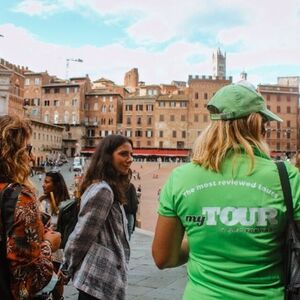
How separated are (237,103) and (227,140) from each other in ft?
0.51

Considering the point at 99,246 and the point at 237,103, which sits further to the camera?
the point at 99,246

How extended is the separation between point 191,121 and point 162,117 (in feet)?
16.5

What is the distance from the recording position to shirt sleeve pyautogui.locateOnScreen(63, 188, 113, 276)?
9.66 feet

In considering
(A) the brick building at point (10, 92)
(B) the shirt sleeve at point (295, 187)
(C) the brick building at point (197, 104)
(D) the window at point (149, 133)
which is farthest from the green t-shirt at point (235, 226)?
(D) the window at point (149, 133)

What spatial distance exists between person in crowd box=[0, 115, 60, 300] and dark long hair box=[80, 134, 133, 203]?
0.76 metres

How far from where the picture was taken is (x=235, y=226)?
1881mm

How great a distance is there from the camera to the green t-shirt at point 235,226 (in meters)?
1.85

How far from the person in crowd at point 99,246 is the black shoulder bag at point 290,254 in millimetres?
1352

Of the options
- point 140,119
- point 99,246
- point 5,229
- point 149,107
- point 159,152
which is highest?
point 149,107

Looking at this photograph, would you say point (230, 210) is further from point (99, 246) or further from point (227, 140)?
point (99, 246)

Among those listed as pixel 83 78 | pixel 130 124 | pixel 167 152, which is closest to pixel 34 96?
pixel 83 78

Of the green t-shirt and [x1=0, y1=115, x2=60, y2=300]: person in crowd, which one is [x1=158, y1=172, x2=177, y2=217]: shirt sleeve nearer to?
the green t-shirt

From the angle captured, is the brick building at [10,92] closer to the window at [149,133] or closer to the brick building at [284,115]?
the window at [149,133]

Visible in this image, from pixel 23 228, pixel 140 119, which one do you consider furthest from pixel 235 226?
pixel 140 119
